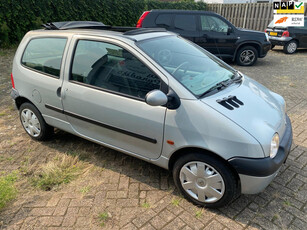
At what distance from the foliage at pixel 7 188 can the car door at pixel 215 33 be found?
6924mm

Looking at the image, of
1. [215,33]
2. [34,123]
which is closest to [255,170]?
[34,123]

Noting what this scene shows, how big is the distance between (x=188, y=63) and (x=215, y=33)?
Result: 5921mm

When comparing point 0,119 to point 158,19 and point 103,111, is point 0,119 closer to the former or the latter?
point 103,111

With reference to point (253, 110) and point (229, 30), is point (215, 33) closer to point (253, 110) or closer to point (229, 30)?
point (229, 30)

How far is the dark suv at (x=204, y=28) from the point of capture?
825 centimetres

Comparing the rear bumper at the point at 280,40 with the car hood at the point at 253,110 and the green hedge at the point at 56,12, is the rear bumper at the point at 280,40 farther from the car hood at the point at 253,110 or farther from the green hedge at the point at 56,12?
the car hood at the point at 253,110

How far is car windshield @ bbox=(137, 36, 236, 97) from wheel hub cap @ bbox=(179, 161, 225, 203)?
716 millimetres

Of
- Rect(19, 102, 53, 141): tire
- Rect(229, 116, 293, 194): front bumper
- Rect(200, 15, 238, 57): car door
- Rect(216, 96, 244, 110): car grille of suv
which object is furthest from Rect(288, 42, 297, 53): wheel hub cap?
Rect(19, 102, 53, 141): tire

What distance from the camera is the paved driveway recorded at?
2436mm

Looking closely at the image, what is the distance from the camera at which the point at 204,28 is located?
831 cm

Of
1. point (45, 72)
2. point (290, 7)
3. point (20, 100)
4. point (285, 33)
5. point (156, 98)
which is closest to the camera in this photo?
point (156, 98)

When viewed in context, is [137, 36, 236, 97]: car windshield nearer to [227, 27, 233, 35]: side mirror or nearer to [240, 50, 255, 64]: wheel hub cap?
[227, 27, 233, 35]: side mirror

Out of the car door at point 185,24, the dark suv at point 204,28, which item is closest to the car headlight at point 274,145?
the dark suv at point 204,28

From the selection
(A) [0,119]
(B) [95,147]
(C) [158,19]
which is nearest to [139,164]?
(B) [95,147]
